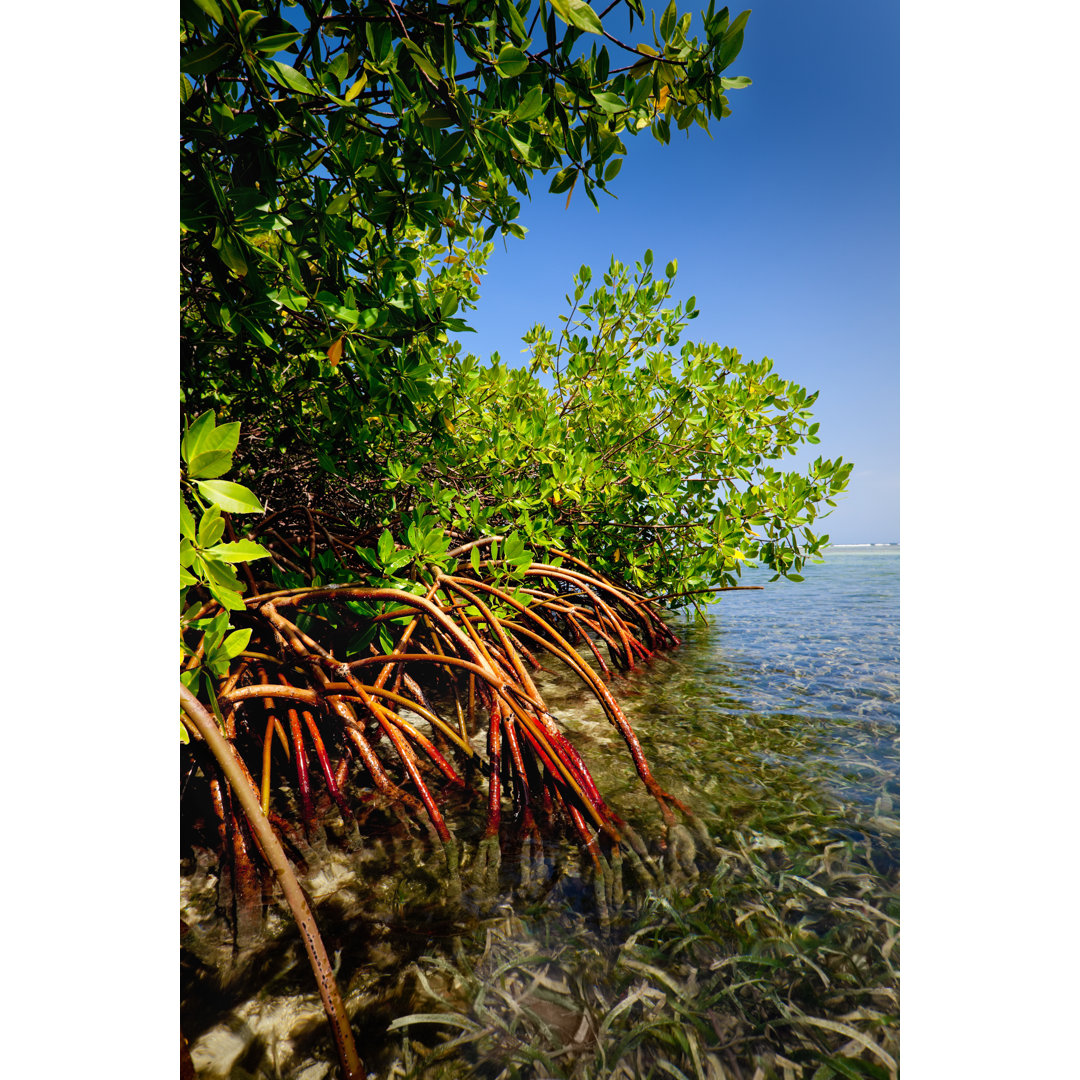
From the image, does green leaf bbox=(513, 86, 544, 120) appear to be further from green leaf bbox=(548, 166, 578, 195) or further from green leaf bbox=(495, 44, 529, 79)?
green leaf bbox=(548, 166, 578, 195)

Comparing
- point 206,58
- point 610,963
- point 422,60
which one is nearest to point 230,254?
point 206,58

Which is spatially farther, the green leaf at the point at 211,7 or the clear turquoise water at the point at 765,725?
the clear turquoise water at the point at 765,725

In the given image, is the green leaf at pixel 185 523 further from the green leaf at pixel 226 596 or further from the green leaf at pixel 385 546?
the green leaf at pixel 385 546

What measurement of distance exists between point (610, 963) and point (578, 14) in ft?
6.89

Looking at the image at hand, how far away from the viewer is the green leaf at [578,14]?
37.5 inches

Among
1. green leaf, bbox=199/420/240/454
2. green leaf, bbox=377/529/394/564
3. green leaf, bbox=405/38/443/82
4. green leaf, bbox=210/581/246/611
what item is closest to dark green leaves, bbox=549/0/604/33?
green leaf, bbox=405/38/443/82

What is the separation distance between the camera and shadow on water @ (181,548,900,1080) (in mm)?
1066

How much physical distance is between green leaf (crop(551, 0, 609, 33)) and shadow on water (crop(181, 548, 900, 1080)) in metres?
2.07

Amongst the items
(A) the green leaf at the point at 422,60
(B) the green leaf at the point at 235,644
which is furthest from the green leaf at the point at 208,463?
(A) the green leaf at the point at 422,60

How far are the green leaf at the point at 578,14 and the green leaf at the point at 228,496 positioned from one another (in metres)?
1.06

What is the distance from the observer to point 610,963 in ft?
4.18

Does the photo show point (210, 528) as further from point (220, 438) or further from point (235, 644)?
point (235, 644)
